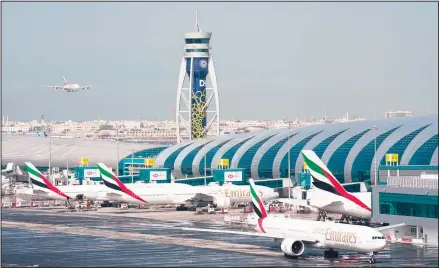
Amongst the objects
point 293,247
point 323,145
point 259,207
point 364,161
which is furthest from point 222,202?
point 293,247

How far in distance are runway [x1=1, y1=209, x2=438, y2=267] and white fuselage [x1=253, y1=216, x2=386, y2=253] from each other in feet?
4.16

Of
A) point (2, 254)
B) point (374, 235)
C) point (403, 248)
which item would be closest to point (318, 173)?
point (403, 248)

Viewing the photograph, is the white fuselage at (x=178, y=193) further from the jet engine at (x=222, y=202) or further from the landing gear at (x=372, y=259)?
the landing gear at (x=372, y=259)

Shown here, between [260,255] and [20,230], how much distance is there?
118ft

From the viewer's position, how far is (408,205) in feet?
278

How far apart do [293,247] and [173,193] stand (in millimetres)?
59359

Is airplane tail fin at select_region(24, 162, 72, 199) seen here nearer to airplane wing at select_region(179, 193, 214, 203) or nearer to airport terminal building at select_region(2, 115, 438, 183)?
airplane wing at select_region(179, 193, 214, 203)

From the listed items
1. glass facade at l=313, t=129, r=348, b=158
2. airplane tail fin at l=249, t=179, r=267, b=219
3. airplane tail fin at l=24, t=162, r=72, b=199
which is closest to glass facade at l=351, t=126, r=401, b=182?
glass facade at l=313, t=129, r=348, b=158

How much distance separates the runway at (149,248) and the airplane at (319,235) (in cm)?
97

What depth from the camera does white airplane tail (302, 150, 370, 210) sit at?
302 ft

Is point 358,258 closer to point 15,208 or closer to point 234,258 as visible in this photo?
point 234,258

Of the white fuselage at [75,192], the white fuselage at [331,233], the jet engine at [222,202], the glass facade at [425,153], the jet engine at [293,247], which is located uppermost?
the glass facade at [425,153]

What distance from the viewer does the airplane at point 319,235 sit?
75250 millimetres

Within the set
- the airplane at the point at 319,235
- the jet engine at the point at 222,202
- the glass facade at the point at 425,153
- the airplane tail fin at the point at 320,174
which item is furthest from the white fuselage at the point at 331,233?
the glass facade at the point at 425,153
